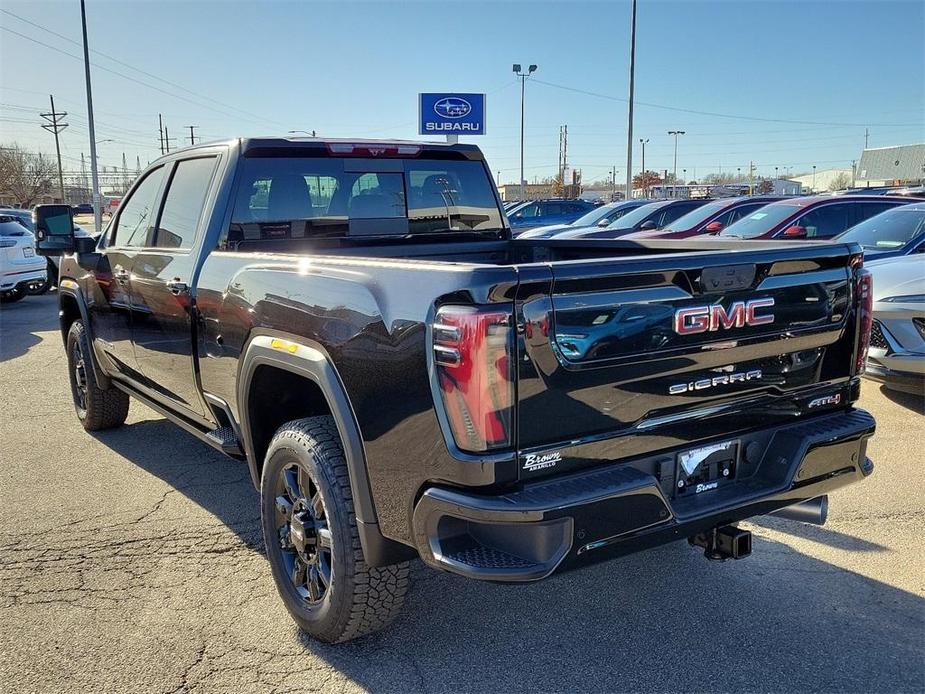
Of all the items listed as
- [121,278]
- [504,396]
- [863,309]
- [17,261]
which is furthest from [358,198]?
[17,261]

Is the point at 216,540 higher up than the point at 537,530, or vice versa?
the point at 537,530

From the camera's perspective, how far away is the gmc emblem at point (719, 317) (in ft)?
8.14

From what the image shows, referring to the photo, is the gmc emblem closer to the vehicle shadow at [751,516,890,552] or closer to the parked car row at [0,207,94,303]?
the vehicle shadow at [751,516,890,552]

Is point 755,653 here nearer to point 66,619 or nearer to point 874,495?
point 874,495

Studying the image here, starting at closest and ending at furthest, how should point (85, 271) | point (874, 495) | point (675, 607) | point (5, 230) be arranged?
point (675, 607) → point (874, 495) → point (85, 271) → point (5, 230)

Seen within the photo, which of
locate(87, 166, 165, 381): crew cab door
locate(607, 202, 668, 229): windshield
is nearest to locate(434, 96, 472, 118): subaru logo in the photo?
locate(607, 202, 668, 229): windshield

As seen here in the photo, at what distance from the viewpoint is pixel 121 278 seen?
188 inches

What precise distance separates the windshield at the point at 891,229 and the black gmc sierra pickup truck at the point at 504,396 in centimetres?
534

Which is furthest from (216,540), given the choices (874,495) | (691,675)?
(874,495)

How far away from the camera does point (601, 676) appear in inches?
110

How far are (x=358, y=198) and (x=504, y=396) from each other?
242 cm

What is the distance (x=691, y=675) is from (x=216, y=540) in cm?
248

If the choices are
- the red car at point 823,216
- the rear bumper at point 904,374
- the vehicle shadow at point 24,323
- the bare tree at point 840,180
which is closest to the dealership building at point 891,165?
the bare tree at point 840,180

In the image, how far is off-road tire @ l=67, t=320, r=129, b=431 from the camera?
18.6ft
